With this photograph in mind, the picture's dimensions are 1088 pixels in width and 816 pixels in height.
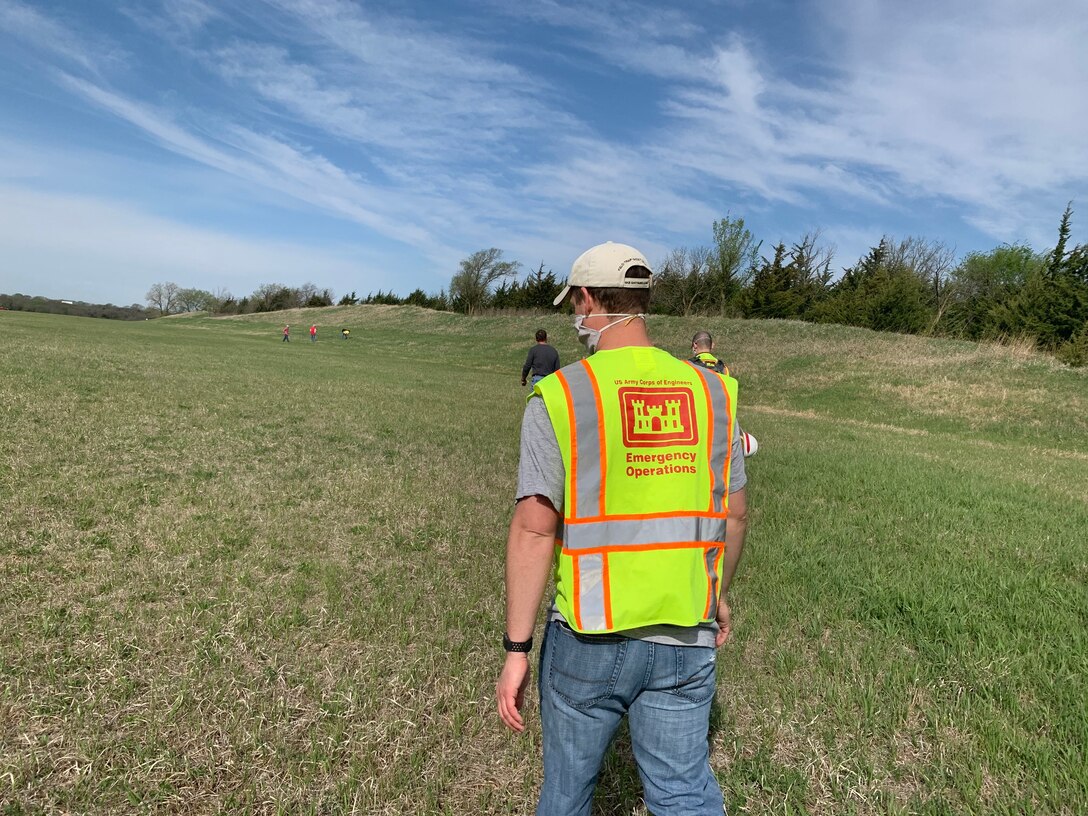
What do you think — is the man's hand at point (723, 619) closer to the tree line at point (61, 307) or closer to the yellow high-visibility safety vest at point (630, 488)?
the yellow high-visibility safety vest at point (630, 488)

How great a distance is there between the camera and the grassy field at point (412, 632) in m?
2.82

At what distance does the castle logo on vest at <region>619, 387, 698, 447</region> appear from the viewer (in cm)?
177

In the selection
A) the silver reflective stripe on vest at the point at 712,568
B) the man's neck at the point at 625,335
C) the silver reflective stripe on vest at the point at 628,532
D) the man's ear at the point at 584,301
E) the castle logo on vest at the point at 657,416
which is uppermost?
the man's ear at the point at 584,301

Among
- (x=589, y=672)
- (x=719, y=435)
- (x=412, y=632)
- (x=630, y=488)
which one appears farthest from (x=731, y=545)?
(x=412, y=632)

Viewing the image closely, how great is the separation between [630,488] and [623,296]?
0.61 m

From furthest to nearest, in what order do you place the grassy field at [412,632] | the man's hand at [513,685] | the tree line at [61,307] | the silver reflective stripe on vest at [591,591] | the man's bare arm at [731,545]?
1. the tree line at [61,307]
2. the grassy field at [412,632]
3. the man's bare arm at [731,545]
4. the man's hand at [513,685]
5. the silver reflective stripe on vest at [591,591]

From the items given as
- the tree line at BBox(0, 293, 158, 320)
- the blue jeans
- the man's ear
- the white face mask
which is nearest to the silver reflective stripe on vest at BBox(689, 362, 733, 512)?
the white face mask

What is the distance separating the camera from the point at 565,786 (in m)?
1.80

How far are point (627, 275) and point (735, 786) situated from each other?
2.51m

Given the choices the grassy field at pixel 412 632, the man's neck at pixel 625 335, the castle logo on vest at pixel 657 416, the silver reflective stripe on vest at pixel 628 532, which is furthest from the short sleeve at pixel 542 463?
the grassy field at pixel 412 632

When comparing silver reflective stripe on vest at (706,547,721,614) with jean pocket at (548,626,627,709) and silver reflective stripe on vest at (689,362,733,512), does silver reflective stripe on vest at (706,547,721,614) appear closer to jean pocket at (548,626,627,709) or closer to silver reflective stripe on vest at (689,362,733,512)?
silver reflective stripe on vest at (689,362,733,512)

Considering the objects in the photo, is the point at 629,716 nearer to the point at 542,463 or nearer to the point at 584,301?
the point at 542,463

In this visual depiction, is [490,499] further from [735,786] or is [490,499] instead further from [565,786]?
[565,786]

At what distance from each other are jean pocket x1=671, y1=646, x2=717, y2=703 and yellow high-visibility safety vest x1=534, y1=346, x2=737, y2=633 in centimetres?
11
